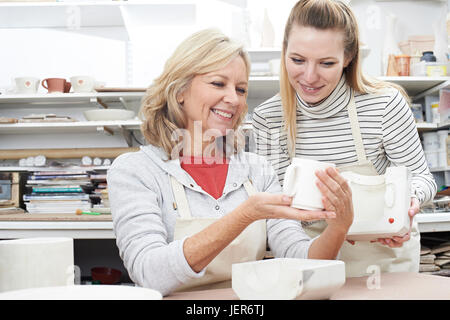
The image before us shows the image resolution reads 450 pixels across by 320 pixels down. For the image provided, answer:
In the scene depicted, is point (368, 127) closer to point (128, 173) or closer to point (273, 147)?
point (273, 147)

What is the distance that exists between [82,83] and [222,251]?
1.91 meters

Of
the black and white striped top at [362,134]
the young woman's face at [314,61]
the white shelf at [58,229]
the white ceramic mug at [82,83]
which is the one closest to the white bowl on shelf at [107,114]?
the white ceramic mug at [82,83]

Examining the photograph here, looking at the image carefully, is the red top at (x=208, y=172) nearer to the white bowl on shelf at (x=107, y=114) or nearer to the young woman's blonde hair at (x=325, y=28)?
the young woman's blonde hair at (x=325, y=28)

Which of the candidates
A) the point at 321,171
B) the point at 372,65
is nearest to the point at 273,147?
the point at 321,171

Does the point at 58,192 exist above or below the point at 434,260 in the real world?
above

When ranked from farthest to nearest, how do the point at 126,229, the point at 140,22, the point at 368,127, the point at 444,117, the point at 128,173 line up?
the point at 140,22
the point at 444,117
the point at 368,127
the point at 128,173
the point at 126,229

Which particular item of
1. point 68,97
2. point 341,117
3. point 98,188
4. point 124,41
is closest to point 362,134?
point 341,117

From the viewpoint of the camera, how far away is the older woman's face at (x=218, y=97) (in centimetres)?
126

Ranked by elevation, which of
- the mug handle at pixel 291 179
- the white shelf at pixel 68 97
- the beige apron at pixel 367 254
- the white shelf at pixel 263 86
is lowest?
the beige apron at pixel 367 254

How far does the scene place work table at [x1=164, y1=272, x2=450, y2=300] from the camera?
0.78 m

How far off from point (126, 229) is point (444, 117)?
86.6 inches

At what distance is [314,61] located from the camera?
1373 mm

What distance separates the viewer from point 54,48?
10.0ft

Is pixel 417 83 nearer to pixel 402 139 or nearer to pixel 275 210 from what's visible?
pixel 402 139
